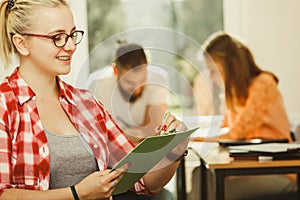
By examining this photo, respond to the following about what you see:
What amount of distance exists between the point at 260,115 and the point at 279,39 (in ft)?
4.40

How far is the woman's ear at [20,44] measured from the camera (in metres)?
1.76

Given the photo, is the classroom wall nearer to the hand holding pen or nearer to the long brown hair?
the long brown hair

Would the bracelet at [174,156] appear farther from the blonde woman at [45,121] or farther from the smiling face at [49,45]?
the smiling face at [49,45]

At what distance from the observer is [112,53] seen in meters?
4.89

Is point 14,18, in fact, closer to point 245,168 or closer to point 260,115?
point 245,168

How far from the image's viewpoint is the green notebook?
1.57 m

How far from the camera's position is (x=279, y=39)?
4707mm

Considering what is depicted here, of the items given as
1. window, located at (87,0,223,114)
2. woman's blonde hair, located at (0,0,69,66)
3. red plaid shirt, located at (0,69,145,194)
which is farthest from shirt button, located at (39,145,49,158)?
window, located at (87,0,223,114)

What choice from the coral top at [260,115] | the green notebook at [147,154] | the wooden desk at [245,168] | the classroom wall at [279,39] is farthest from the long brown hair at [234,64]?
the green notebook at [147,154]

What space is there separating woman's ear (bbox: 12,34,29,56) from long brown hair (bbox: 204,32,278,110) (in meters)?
1.89

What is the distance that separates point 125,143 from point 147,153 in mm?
281

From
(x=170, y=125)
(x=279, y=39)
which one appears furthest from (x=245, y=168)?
(x=279, y=39)

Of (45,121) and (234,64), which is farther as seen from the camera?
(234,64)

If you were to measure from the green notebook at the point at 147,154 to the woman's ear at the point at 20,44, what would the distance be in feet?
1.31
